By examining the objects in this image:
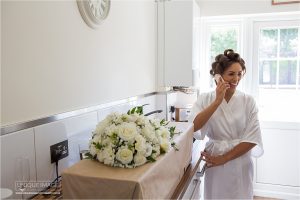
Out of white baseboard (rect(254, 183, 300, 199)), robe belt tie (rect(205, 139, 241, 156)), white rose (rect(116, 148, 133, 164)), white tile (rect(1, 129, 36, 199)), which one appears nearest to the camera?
white rose (rect(116, 148, 133, 164))

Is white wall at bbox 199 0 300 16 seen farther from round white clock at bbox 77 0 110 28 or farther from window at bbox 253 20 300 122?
round white clock at bbox 77 0 110 28

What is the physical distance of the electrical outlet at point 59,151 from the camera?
4.20ft

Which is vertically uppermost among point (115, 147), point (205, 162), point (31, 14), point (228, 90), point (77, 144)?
point (31, 14)

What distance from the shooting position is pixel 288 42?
307 centimetres

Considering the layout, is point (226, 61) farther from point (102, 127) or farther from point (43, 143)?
point (43, 143)

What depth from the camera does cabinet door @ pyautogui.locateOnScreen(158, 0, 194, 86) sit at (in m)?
2.67

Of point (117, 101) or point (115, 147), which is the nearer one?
point (115, 147)

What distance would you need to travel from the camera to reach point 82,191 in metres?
0.87

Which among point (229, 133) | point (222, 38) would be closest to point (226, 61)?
point (229, 133)

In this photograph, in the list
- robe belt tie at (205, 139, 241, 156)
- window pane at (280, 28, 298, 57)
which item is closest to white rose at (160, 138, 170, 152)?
robe belt tie at (205, 139, 241, 156)

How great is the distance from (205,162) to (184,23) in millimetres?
1462

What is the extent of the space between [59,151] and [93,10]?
0.78 metres

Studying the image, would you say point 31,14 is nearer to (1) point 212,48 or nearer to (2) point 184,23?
(2) point 184,23

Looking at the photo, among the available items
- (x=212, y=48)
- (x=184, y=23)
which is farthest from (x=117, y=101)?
(x=212, y=48)
